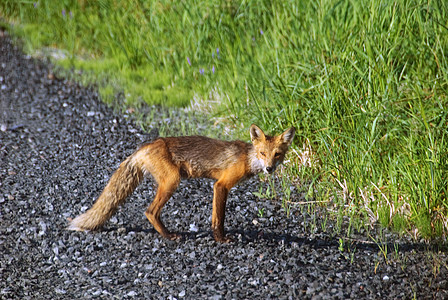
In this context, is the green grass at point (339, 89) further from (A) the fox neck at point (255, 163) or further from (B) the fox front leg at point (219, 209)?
(B) the fox front leg at point (219, 209)

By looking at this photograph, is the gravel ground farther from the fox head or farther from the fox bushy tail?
the fox head

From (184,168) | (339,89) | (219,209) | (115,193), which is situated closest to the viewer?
(219,209)

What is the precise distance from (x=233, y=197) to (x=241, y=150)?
86cm

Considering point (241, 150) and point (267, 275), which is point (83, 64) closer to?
point (241, 150)

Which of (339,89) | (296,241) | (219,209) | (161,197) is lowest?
(296,241)

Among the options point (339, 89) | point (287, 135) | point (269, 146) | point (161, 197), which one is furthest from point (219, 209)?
point (339, 89)

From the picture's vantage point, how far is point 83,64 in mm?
8914

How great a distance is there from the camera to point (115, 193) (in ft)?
15.3

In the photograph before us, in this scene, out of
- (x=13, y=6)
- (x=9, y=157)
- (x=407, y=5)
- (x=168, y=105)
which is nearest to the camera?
(x=407, y=5)

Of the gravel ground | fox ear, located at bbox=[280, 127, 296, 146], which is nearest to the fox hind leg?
the gravel ground

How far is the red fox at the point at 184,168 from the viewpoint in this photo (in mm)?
4609

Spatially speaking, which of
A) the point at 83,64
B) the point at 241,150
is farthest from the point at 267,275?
the point at 83,64

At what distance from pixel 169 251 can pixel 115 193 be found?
64 centimetres

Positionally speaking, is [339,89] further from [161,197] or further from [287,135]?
[161,197]
